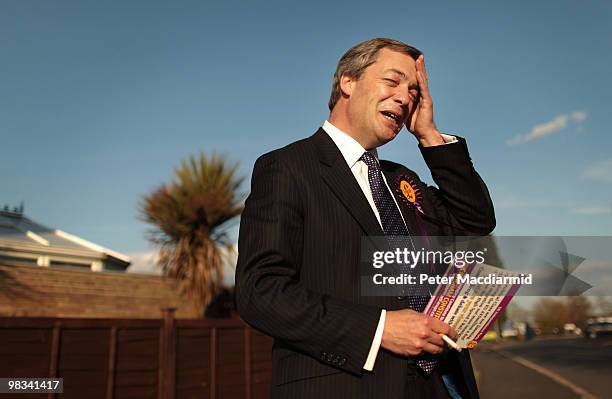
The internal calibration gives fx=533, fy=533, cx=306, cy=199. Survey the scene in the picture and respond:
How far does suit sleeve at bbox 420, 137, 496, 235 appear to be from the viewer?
6.28 feet

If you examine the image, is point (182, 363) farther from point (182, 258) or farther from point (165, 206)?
point (165, 206)

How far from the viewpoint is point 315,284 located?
158cm

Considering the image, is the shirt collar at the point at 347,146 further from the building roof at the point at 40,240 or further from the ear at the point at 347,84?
the building roof at the point at 40,240

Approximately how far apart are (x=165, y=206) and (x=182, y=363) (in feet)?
21.5

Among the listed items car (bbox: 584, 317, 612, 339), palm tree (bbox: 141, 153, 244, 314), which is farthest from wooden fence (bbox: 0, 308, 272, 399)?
car (bbox: 584, 317, 612, 339)

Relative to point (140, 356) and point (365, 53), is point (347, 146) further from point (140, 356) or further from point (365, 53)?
point (140, 356)

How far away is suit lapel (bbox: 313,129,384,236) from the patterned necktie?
0.26ft

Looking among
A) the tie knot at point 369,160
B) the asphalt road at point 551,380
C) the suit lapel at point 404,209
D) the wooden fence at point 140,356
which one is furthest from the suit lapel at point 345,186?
the asphalt road at point 551,380

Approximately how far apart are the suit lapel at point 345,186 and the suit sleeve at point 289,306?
0.69 feet

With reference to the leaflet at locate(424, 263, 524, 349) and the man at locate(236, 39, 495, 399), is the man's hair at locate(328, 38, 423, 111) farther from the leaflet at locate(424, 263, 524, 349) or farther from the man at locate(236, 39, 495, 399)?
the leaflet at locate(424, 263, 524, 349)

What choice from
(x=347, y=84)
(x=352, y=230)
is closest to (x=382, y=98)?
(x=347, y=84)

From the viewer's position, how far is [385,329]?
1443 millimetres

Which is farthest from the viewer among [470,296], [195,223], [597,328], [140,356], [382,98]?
[597,328]

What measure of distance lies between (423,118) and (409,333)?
89 centimetres
